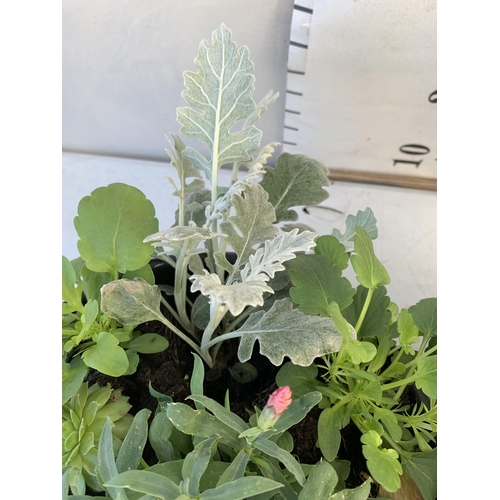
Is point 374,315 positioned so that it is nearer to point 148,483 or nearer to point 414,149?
point 148,483

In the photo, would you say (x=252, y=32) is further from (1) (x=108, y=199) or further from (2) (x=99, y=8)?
(1) (x=108, y=199)

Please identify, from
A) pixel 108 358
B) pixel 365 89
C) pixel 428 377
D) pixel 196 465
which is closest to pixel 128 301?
pixel 108 358

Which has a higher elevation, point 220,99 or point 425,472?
point 220,99

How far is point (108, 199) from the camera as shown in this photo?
1.24 ft

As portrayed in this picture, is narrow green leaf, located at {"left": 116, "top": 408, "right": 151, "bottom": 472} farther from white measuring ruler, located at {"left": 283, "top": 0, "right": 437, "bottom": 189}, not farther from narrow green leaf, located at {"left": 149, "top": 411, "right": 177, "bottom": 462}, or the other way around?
white measuring ruler, located at {"left": 283, "top": 0, "right": 437, "bottom": 189}

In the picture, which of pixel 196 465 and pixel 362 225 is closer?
pixel 196 465

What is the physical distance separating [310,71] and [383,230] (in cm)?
31

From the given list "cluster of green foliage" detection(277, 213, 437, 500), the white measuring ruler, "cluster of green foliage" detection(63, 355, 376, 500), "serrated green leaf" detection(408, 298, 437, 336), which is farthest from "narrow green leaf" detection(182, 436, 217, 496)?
the white measuring ruler

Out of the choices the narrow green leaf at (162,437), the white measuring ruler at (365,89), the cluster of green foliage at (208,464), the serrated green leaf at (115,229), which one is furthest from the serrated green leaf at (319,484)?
the white measuring ruler at (365,89)

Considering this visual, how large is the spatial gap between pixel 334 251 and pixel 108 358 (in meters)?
0.22

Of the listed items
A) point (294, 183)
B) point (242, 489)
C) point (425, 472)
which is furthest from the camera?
point (294, 183)

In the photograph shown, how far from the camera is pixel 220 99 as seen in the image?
37 centimetres

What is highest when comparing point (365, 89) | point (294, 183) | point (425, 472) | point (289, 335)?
point (365, 89)
